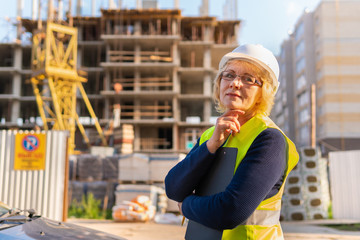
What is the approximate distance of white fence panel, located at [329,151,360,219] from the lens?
11875mm

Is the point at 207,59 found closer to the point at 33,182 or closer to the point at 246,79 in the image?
the point at 33,182

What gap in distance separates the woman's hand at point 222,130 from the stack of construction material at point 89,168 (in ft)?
45.4

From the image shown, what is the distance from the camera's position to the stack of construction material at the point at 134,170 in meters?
13.8

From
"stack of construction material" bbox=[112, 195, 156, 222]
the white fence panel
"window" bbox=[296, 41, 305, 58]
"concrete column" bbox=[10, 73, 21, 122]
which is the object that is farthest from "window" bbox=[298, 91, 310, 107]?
"stack of construction material" bbox=[112, 195, 156, 222]

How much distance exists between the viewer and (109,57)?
36.7m

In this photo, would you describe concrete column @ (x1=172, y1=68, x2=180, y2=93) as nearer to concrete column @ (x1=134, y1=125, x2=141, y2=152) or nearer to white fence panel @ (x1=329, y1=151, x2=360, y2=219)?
concrete column @ (x1=134, y1=125, x2=141, y2=152)

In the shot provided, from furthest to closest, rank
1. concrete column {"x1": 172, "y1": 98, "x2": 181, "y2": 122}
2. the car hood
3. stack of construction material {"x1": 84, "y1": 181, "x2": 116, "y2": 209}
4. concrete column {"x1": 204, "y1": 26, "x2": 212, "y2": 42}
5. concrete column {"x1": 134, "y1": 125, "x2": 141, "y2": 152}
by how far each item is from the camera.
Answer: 1. concrete column {"x1": 204, "y1": 26, "x2": 212, "y2": 42}
2. concrete column {"x1": 134, "y1": 125, "x2": 141, "y2": 152}
3. concrete column {"x1": 172, "y1": 98, "x2": 181, "y2": 122}
4. stack of construction material {"x1": 84, "y1": 181, "x2": 116, "y2": 209}
5. the car hood

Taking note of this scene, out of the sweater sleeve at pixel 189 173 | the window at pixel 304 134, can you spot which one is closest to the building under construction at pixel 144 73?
the window at pixel 304 134

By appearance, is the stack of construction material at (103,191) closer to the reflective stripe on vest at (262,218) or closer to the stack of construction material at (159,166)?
the stack of construction material at (159,166)

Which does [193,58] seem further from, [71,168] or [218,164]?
[218,164]

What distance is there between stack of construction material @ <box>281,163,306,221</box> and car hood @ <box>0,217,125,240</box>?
393 inches

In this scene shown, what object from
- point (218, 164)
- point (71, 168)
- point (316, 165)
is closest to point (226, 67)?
point (218, 164)

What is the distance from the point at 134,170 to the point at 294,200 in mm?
5711

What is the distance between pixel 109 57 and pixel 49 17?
710cm
